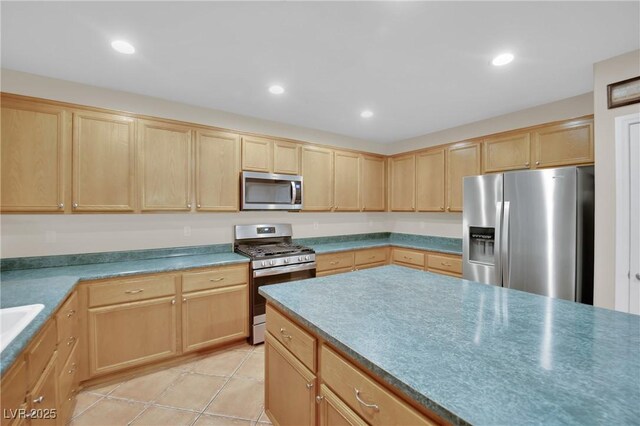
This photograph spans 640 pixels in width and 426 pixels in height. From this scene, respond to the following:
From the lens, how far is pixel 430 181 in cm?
399

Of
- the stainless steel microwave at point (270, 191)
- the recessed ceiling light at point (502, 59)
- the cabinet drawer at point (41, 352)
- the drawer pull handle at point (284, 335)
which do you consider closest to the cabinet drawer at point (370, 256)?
the stainless steel microwave at point (270, 191)

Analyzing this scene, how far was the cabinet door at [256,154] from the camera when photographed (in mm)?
3276

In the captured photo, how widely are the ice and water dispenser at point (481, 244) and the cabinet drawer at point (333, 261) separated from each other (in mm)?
1466

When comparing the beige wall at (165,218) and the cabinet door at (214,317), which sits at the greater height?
the beige wall at (165,218)

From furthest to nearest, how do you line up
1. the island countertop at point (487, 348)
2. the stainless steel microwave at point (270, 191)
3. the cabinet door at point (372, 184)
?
the cabinet door at point (372, 184)
the stainless steel microwave at point (270, 191)
the island countertop at point (487, 348)

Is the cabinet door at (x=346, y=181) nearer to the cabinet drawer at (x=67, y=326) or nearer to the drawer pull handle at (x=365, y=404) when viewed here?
the cabinet drawer at (x=67, y=326)

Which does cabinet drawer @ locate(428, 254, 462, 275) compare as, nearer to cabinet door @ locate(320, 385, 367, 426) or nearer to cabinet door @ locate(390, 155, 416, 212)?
cabinet door @ locate(390, 155, 416, 212)

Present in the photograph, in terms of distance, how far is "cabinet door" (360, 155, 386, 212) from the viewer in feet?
14.3

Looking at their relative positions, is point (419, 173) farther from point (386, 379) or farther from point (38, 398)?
point (38, 398)

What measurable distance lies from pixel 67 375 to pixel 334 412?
1.83m

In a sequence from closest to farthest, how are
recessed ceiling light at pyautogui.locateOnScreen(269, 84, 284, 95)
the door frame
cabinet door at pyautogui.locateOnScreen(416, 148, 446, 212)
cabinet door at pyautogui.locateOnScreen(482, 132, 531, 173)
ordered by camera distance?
the door frame → recessed ceiling light at pyautogui.locateOnScreen(269, 84, 284, 95) → cabinet door at pyautogui.locateOnScreen(482, 132, 531, 173) → cabinet door at pyautogui.locateOnScreen(416, 148, 446, 212)

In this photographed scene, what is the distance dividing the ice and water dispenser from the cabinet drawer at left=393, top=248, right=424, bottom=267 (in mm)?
762

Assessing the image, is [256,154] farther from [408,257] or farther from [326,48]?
[408,257]

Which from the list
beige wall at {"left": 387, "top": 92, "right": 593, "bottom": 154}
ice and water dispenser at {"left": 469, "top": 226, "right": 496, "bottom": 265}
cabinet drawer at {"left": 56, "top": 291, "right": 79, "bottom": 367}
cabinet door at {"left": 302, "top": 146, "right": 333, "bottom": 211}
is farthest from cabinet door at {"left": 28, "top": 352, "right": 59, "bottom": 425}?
beige wall at {"left": 387, "top": 92, "right": 593, "bottom": 154}
